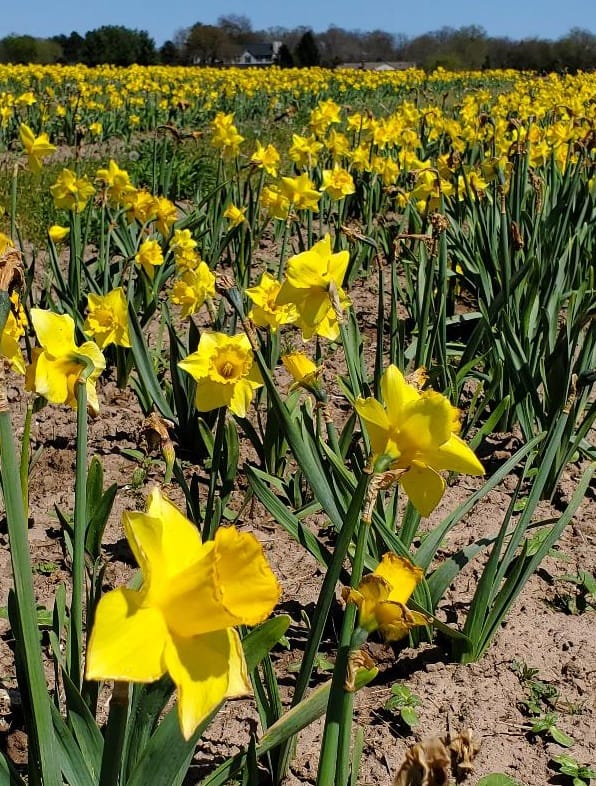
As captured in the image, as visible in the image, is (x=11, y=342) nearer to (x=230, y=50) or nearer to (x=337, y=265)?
(x=337, y=265)

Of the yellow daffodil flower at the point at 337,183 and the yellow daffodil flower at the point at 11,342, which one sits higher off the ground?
the yellow daffodil flower at the point at 337,183

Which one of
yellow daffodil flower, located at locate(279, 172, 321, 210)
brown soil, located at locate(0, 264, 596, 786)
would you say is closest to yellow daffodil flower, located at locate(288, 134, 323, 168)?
yellow daffodil flower, located at locate(279, 172, 321, 210)

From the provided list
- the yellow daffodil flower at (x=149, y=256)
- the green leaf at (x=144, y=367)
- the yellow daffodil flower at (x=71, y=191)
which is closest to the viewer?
the green leaf at (x=144, y=367)

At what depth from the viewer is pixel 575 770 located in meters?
1.62

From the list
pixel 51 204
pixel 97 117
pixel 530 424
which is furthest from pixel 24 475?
pixel 97 117

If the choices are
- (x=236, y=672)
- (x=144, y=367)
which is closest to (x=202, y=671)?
(x=236, y=672)

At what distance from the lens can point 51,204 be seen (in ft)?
19.5

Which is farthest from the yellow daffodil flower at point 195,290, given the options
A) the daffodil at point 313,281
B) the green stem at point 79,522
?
the green stem at point 79,522

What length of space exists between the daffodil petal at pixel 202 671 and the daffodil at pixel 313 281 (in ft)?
3.17

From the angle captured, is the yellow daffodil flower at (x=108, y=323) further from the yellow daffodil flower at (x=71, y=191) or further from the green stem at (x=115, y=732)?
the yellow daffodil flower at (x=71, y=191)

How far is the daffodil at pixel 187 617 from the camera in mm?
666

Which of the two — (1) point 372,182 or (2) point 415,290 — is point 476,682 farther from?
(1) point 372,182

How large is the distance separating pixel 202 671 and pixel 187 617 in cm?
5

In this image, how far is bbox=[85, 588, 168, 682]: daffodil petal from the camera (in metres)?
0.65
